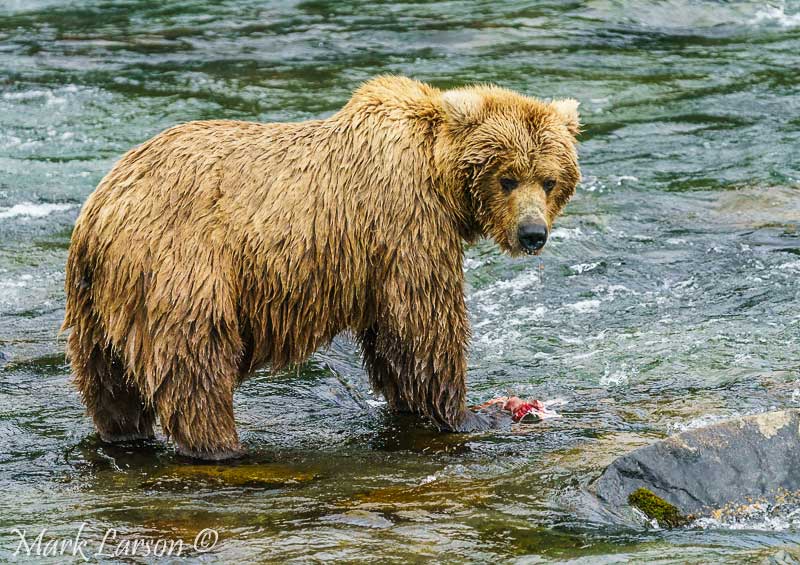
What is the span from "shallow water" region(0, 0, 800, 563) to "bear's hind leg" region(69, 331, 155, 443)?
134 mm

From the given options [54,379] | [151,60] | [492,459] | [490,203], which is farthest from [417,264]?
[151,60]

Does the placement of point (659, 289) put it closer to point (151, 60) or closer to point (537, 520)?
point (537, 520)

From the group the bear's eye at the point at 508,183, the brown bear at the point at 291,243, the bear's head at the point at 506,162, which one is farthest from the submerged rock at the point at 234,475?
the bear's eye at the point at 508,183

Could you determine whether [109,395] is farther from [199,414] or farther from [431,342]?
[431,342]

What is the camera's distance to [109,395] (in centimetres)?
679

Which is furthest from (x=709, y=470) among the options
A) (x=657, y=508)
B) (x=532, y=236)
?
(x=532, y=236)

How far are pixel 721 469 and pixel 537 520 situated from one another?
878 mm

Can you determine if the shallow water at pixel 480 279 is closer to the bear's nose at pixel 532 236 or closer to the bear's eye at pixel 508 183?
the bear's nose at pixel 532 236

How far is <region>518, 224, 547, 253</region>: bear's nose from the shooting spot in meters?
6.49

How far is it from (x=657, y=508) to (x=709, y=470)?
0.32 metres

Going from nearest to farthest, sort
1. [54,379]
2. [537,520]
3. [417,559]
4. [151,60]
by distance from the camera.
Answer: [417,559] < [537,520] < [54,379] < [151,60]

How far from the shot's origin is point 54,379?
25.5ft

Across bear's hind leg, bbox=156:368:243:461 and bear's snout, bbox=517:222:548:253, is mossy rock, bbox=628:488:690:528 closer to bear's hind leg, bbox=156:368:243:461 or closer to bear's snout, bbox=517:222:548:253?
bear's snout, bbox=517:222:548:253

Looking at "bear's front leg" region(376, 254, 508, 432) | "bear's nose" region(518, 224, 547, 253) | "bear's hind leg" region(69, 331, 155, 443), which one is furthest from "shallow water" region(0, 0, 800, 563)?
"bear's nose" region(518, 224, 547, 253)
